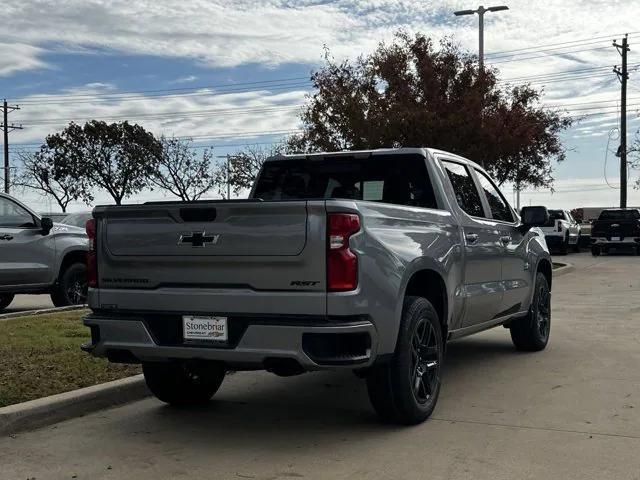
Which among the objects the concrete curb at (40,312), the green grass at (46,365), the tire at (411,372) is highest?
the tire at (411,372)

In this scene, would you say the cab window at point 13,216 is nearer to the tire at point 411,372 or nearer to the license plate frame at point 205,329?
the license plate frame at point 205,329

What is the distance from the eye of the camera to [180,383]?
6.16 meters

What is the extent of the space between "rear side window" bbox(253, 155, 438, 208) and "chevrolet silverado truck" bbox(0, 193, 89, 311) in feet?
19.6

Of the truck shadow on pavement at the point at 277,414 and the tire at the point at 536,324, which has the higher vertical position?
the tire at the point at 536,324

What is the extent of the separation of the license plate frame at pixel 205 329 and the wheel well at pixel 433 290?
1438 millimetres

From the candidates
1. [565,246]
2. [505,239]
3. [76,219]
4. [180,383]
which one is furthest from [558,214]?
[180,383]

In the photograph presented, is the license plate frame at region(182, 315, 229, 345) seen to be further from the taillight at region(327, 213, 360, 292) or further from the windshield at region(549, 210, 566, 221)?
the windshield at region(549, 210, 566, 221)

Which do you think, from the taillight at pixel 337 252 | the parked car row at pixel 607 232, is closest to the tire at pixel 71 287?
the taillight at pixel 337 252

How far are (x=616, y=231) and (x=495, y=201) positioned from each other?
24.1m

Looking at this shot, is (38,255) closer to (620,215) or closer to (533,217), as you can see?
(533,217)

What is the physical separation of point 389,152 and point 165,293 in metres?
2.37

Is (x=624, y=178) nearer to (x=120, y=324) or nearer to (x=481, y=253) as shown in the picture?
(x=481, y=253)

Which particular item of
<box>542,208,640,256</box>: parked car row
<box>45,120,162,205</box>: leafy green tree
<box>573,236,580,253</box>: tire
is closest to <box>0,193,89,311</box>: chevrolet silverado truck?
<box>542,208,640,256</box>: parked car row

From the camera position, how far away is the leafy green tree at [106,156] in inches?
2259
